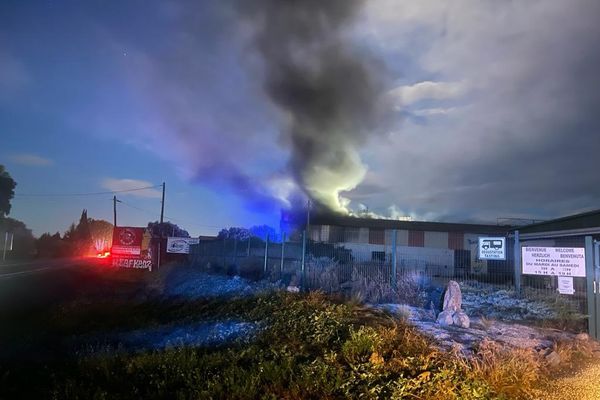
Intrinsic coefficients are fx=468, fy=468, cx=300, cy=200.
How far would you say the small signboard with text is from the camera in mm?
26203

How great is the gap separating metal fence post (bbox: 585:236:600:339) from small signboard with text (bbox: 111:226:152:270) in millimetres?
22468

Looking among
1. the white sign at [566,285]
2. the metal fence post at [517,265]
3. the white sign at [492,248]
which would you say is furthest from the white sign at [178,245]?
the white sign at [566,285]

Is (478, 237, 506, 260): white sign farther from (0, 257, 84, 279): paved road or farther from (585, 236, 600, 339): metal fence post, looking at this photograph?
(0, 257, 84, 279): paved road

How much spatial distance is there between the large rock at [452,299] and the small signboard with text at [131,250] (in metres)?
20.7

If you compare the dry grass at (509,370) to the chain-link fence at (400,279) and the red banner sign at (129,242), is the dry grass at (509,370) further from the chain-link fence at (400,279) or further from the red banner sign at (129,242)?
the red banner sign at (129,242)

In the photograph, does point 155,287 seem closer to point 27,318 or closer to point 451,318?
point 27,318

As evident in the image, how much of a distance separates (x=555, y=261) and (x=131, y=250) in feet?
73.0

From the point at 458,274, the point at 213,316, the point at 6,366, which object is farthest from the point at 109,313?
the point at 458,274

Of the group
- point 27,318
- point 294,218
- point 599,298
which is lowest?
point 27,318

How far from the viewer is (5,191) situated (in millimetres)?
58719

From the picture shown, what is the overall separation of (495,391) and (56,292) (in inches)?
611

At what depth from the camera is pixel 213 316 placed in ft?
30.6

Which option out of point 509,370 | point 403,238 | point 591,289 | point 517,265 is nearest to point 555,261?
point 591,289

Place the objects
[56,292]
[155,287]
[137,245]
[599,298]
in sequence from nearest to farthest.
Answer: [599,298]
[56,292]
[155,287]
[137,245]
